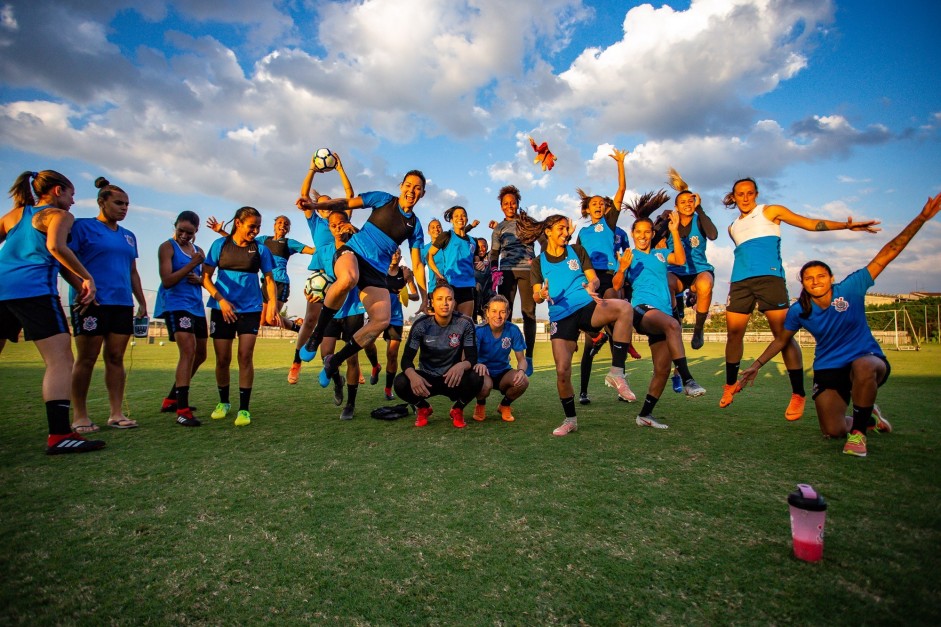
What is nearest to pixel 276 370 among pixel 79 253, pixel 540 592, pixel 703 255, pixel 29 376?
pixel 29 376

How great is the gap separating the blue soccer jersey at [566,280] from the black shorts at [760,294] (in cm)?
192

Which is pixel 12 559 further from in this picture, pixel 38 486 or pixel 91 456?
pixel 91 456

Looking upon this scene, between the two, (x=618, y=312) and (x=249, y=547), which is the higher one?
(x=618, y=312)

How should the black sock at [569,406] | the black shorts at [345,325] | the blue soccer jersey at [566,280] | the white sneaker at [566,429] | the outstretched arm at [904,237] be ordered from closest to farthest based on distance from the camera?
1. the outstretched arm at [904,237]
2. the white sneaker at [566,429]
3. the black sock at [569,406]
4. the blue soccer jersey at [566,280]
5. the black shorts at [345,325]

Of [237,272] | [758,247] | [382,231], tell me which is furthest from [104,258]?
[758,247]

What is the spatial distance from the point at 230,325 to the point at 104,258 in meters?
1.30

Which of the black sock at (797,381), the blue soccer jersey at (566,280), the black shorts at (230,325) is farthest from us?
the black shorts at (230,325)

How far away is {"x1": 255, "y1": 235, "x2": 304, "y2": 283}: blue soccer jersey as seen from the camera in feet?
21.8

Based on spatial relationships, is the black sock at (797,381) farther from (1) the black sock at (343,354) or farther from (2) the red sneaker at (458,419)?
(1) the black sock at (343,354)

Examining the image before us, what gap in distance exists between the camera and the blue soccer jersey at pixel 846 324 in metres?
4.05

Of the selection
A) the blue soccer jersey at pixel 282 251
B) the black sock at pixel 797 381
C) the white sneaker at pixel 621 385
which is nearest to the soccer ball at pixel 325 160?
the blue soccer jersey at pixel 282 251

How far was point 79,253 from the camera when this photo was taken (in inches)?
178

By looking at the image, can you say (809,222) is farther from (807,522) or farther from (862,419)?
(807,522)

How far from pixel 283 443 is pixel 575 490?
2569 millimetres
